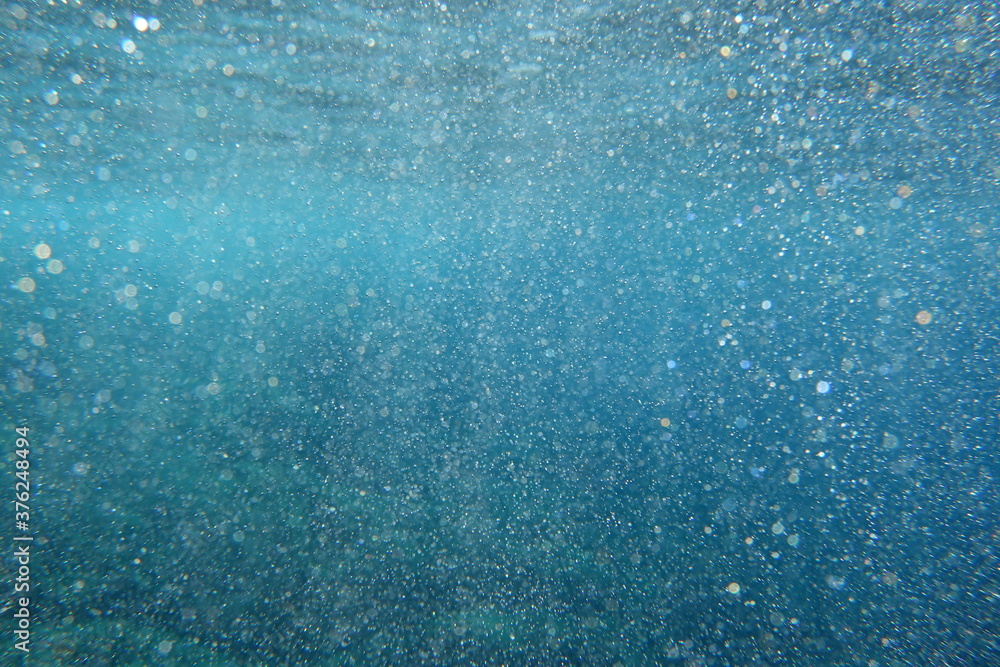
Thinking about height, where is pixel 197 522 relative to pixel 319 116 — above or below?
below

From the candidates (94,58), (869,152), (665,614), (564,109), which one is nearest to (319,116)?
(94,58)

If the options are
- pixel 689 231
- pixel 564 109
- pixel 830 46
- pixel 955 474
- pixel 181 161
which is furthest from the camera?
pixel 689 231

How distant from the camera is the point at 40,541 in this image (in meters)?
9.25

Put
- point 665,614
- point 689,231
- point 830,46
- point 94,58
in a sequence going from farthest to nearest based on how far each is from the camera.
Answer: point 689,231, point 94,58, point 830,46, point 665,614

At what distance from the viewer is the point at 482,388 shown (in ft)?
105

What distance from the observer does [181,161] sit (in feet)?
58.8

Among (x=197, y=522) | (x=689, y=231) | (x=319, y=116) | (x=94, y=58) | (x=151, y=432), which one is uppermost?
(x=94, y=58)

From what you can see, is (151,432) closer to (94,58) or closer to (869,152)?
(94,58)

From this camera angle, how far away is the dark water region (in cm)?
839

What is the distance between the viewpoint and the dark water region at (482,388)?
27.5 feet

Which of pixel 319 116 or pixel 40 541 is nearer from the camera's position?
pixel 40 541

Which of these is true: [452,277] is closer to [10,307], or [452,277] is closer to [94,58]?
[10,307]

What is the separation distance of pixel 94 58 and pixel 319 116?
486 cm

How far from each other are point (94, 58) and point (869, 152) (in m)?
19.6
